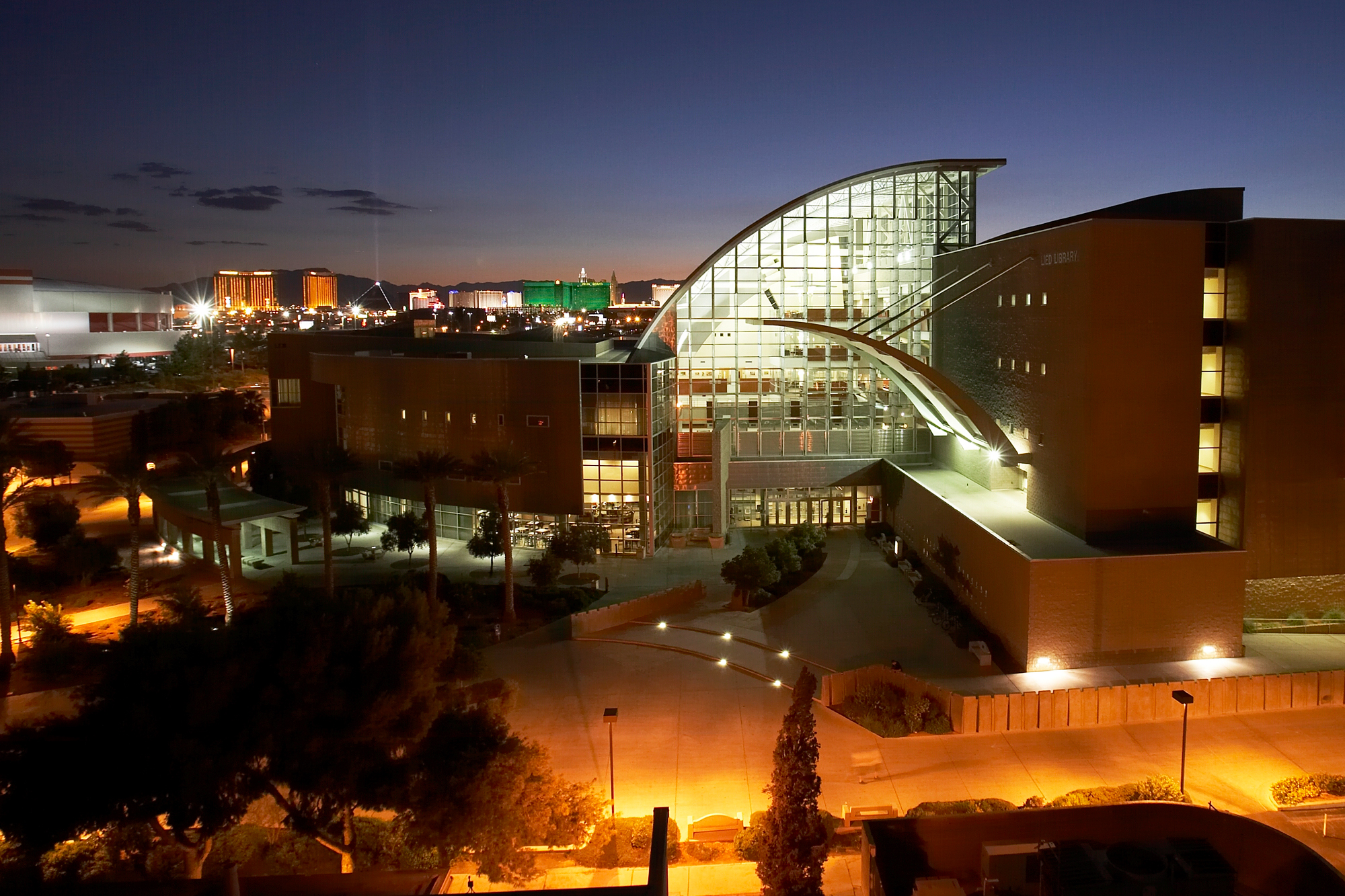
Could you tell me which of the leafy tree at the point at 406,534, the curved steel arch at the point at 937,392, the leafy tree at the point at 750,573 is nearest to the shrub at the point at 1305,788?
the curved steel arch at the point at 937,392

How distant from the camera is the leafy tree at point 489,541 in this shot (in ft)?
111

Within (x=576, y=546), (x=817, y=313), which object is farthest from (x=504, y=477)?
(x=817, y=313)

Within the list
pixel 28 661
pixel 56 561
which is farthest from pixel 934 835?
pixel 56 561

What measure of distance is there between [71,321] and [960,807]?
112537 mm

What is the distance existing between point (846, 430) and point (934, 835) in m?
28.2

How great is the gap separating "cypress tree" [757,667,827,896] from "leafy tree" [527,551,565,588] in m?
18.3

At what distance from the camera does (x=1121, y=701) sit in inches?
844

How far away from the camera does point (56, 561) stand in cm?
3272

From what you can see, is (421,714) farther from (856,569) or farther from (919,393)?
(919,393)

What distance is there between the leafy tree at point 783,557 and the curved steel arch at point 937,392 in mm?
7833

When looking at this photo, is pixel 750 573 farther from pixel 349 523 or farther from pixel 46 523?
pixel 46 523

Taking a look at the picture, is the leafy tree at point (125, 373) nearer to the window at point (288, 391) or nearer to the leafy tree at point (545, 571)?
the window at point (288, 391)

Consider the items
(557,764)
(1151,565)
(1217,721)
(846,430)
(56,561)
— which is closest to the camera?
(557,764)

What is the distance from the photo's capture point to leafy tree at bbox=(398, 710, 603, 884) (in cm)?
1342
